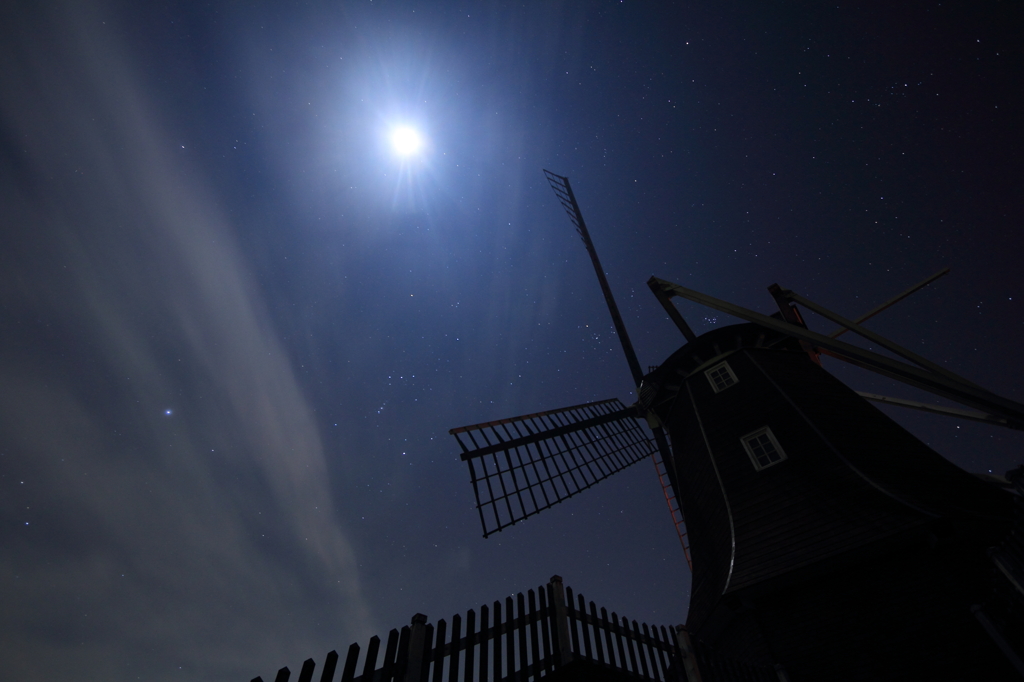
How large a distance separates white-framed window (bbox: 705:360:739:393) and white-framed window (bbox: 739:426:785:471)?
1.92 metres

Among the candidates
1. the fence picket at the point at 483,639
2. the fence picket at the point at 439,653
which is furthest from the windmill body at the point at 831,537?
the fence picket at the point at 439,653

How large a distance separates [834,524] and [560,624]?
605 centimetres

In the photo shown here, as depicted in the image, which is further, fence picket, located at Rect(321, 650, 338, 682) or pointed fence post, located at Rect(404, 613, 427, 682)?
pointed fence post, located at Rect(404, 613, 427, 682)

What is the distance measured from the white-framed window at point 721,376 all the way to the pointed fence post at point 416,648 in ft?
34.5

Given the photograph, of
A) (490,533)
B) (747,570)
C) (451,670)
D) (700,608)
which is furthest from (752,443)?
(451,670)

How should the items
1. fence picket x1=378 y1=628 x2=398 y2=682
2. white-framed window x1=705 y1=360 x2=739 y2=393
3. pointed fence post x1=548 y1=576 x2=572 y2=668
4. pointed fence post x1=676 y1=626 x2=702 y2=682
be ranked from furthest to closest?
1. white-framed window x1=705 y1=360 x2=739 y2=393
2. pointed fence post x1=676 y1=626 x2=702 y2=682
3. pointed fence post x1=548 y1=576 x2=572 y2=668
4. fence picket x1=378 y1=628 x2=398 y2=682

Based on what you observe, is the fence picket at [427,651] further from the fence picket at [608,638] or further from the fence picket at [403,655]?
the fence picket at [608,638]

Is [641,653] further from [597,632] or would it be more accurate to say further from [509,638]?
[509,638]

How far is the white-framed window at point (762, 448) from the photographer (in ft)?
34.0

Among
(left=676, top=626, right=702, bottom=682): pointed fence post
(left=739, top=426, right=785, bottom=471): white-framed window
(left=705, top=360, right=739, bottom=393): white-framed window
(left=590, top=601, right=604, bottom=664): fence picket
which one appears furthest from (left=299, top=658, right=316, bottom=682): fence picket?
(left=705, top=360, right=739, bottom=393): white-framed window

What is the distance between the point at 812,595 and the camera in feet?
27.5

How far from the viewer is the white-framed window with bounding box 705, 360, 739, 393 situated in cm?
1274

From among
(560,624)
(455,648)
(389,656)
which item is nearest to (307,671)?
(389,656)

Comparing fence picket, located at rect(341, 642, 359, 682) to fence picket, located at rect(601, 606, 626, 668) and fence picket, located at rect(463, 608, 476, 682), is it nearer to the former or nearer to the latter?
fence picket, located at rect(463, 608, 476, 682)
